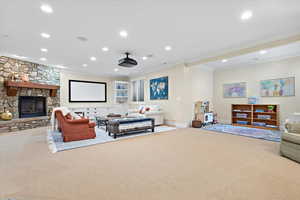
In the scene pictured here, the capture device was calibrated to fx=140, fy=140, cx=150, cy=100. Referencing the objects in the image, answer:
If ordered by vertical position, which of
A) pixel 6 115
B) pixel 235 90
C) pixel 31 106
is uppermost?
pixel 235 90

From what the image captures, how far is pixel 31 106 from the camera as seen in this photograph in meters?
6.16

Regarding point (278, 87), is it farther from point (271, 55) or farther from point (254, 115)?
point (254, 115)

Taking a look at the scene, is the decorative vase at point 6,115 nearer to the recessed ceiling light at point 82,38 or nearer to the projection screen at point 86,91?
the projection screen at point 86,91

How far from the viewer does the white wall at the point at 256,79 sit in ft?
17.2

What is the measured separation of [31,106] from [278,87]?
1034 centimetres

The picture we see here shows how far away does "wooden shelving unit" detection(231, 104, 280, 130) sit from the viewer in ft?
18.5

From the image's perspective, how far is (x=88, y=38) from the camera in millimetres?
3807

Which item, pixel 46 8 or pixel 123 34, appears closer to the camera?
pixel 46 8

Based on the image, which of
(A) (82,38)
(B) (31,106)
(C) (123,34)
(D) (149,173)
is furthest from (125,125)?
(B) (31,106)

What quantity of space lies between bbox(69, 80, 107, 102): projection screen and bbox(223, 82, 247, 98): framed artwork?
6842 mm

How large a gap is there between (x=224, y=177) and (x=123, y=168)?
1.58 metres

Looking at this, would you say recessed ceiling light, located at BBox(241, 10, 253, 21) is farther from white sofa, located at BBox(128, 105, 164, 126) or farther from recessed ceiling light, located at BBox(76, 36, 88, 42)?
white sofa, located at BBox(128, 105, 164, 126)

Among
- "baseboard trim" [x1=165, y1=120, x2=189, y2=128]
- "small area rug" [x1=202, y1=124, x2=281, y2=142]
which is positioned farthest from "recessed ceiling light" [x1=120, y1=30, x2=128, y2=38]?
"small area rug" [x1=202, y1=124, x2=281, y2=142]

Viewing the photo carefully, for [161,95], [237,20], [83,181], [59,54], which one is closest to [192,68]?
[161,95]
